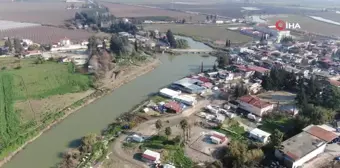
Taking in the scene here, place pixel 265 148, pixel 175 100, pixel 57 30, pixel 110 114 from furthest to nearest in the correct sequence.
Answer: pixel 57 30 < pixel 175 100 < pixel 110 114 < pixel 265 148

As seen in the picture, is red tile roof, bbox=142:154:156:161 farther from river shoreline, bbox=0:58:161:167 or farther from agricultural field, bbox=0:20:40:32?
agricultural field, bbox=0:20:40:32

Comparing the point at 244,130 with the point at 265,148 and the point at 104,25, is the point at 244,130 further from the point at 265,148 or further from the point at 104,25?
the point at 104,25

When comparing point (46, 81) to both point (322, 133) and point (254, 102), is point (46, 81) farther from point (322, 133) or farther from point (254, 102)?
point (322, 133)

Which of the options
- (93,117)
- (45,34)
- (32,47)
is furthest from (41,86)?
(45,34)

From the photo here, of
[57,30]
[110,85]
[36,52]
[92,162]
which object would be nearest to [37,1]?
[57,30]

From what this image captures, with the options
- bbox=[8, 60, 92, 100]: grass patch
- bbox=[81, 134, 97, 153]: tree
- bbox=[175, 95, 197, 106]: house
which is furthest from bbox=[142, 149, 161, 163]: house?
bbox=[8, 60, 92, 100]: grass patch

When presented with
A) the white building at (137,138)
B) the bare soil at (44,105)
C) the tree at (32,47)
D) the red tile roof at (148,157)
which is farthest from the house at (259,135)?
the tree at (32,47)

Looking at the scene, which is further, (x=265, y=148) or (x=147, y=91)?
(x=147, y=91)
